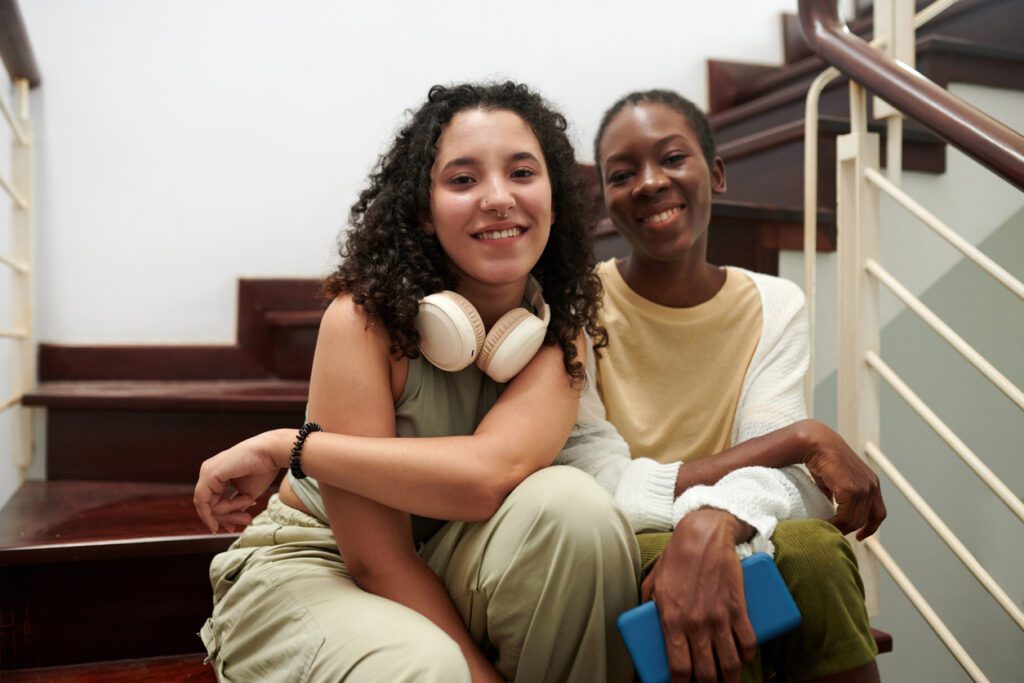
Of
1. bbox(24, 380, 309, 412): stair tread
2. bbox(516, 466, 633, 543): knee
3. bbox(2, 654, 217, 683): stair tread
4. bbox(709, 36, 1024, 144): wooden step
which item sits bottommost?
bbox(2, 654, 217, 683): stair tread

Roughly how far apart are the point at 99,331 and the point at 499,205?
153 cm

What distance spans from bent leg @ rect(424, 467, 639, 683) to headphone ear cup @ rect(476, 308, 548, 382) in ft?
0.48

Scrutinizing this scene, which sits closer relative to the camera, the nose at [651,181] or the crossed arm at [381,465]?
the crossed arm at [381,465]

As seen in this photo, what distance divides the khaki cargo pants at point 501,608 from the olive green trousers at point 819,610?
128 millimetres

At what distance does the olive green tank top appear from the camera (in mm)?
950

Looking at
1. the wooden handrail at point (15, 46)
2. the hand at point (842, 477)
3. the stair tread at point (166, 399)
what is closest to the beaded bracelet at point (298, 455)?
the hand at point (842, 477)

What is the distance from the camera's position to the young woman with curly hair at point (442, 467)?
0.80 meters

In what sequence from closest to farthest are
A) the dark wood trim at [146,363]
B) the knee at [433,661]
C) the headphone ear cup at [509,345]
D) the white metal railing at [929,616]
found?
the knee at [433,661]
the headphone ear cup at [509,345]
the white metal railing at [929,616]
the dark wood trim at [146,363]

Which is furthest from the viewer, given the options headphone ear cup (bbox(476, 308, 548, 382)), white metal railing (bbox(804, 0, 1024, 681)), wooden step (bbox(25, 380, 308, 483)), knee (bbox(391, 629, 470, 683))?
wooden step (bbox(25, 380, 308, 483))

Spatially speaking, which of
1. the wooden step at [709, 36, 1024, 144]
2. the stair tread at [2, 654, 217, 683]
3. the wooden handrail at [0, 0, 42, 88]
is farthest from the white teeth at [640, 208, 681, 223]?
the wooden handrail at [0, 0, 42, 88]

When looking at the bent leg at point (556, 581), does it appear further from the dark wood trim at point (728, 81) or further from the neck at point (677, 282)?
the dark wood trim at point (728, 81)

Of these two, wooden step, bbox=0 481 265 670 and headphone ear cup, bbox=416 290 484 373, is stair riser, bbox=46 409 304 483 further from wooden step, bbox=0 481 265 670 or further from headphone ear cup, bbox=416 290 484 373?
headphone ear cup, bbox=416 290 484 373

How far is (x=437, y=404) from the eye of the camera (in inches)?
37.7

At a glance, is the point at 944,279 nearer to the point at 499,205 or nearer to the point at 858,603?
the point at 858,603
